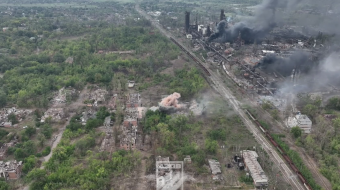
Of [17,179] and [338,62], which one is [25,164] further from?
[338,62]

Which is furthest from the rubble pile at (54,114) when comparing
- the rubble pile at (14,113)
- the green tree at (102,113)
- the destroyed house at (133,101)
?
the destroyed house at (133,101)

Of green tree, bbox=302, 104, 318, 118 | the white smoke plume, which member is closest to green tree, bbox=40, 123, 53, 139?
the white smoke plume

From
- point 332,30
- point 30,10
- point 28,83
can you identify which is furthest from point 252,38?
point 30,10

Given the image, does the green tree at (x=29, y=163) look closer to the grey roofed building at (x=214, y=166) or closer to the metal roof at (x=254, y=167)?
the grey roofed building at (x=214, y=166)

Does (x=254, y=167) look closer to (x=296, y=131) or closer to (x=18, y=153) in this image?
(x=296, y=131)

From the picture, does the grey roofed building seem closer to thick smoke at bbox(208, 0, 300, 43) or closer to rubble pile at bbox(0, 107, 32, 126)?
rubble pile at bbox(0, 107, 32, 126)

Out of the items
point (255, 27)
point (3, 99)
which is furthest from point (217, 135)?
point (255, 27)
